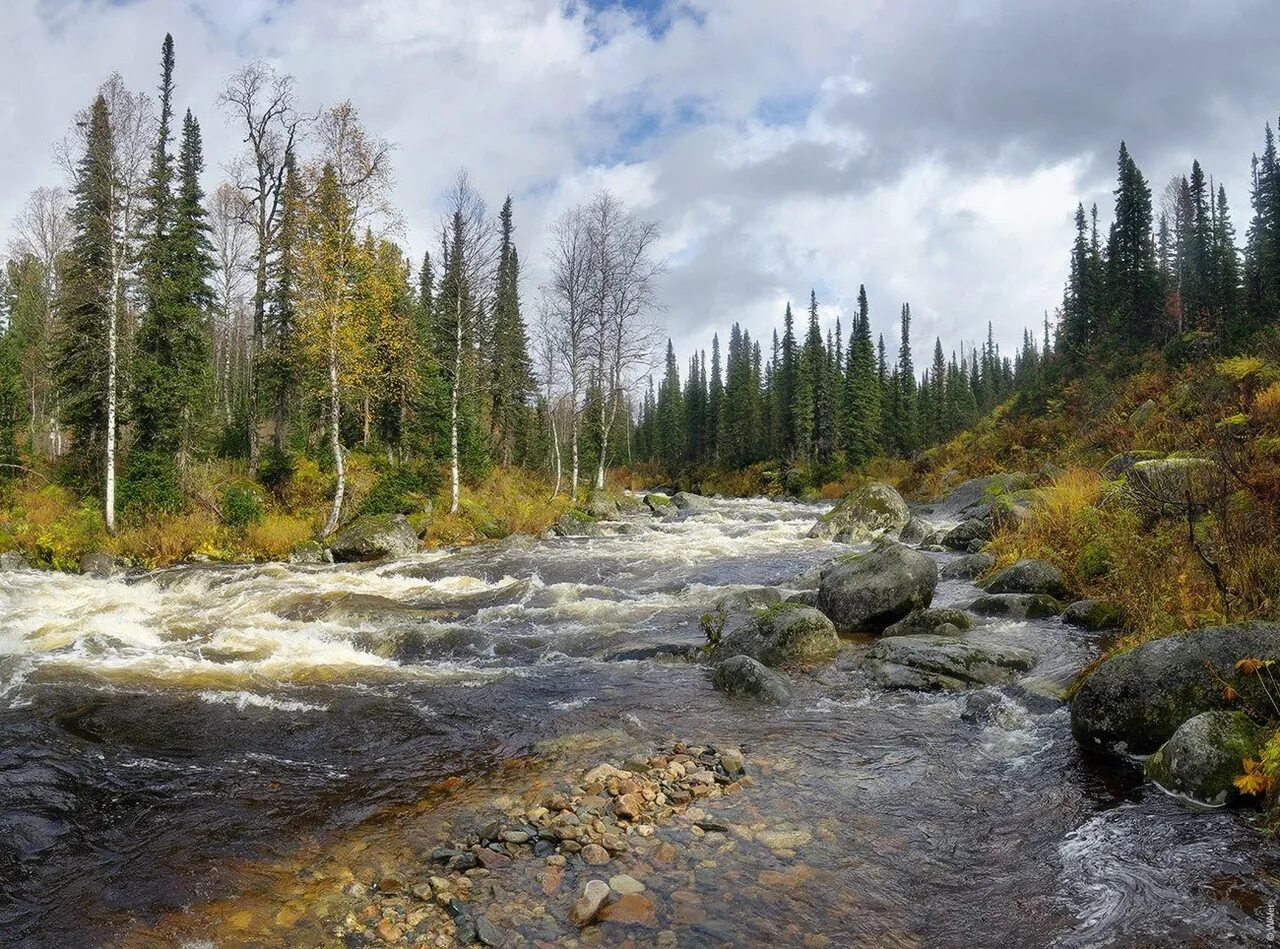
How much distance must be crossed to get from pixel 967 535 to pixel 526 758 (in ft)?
56.6

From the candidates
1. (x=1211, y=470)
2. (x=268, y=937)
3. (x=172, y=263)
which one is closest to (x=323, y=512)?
(x=172, y=263)

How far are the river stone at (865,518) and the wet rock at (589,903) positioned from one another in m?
20.5

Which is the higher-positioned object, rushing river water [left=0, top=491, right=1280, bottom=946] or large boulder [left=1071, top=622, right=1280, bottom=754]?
large boulder [left=1071, top=622, right=1280, bottom=754]

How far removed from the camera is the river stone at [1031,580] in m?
12.8

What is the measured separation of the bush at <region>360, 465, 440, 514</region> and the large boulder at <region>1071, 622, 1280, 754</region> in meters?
22.1

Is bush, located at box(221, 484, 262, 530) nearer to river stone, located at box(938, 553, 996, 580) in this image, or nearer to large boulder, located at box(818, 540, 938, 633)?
large boulder, located at box(818, 540, 938, 633)

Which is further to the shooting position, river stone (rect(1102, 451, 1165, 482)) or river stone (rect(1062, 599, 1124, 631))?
river stone (rect(1102, 451, 1165, 482))

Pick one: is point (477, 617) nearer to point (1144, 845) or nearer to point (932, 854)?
point (932, 854)

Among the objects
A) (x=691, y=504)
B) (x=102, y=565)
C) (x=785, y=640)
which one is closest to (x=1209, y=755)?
(x=785, y=640)

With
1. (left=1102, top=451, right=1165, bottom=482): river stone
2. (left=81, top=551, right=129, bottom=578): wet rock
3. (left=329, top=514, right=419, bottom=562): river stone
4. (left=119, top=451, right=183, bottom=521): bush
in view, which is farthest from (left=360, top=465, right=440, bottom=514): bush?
(left=1102, top=451, right=1165, bottom=482): river stone

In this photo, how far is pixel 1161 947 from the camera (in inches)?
153

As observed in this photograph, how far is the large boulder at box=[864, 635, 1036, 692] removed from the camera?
870 cm

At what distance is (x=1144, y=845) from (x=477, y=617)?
10613 millimetres

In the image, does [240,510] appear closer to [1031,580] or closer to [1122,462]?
[1031,580]
